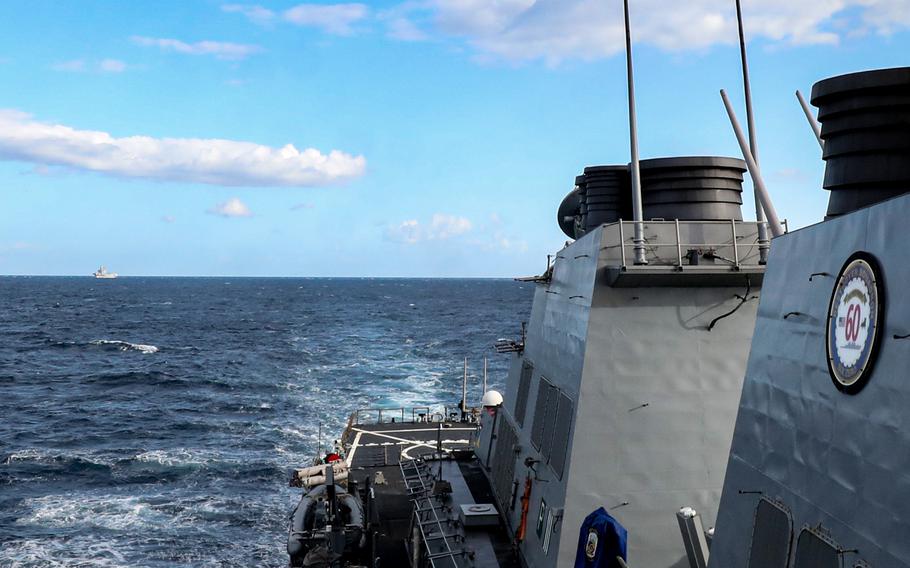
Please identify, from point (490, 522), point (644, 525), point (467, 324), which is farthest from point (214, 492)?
point (467, 324)

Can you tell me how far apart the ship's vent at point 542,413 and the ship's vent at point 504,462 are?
218 centimetres

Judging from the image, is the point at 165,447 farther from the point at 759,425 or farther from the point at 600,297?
the point at 759,425

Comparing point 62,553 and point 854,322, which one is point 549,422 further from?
point 62,553

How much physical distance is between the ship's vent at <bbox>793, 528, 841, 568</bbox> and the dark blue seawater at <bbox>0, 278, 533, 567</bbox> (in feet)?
99.0

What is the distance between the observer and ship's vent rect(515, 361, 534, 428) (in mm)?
21411

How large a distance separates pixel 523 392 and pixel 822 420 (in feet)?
45.2

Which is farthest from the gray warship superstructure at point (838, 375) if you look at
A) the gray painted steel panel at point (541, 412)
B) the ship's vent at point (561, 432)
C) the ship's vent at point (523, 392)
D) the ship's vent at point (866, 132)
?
the ship's vent at point (523, 392)

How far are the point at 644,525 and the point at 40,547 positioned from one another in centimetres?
3167

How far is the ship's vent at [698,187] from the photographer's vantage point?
1869 centimetres

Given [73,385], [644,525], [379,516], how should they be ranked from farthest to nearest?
1. [73,385]
2. [379,516]
3. [644,525]

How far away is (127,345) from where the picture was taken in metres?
110

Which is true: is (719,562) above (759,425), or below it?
below

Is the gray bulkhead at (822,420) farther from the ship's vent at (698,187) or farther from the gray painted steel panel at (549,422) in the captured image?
the ship's vent at (698,187)

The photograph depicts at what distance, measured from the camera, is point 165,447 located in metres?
53.2
